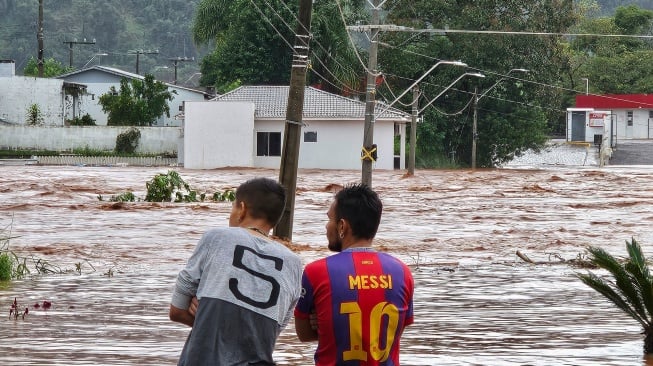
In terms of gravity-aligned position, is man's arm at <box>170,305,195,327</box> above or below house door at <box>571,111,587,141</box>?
below

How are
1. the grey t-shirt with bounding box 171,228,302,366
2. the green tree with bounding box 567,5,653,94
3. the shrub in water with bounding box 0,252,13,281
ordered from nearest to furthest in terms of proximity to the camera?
the grey t-shirt with bounding box 171,228,302,366 < the shrub in water with bounding box 0,252,13,281 < the green tree with bounding box 567,5,653,94

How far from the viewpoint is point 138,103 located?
79125mm

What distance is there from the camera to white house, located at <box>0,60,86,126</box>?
79688mm

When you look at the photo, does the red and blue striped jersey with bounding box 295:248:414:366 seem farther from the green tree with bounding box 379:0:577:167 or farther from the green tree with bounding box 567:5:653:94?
the green tree with bounding box 567:5:653:94

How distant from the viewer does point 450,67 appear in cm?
7750

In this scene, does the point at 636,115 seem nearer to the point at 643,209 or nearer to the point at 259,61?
the point at 259,61

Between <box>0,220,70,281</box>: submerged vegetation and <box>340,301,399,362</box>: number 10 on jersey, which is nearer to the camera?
<box>340,301,399,362</box>: number 10 on jersey

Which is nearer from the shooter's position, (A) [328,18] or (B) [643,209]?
(B) [643,209]

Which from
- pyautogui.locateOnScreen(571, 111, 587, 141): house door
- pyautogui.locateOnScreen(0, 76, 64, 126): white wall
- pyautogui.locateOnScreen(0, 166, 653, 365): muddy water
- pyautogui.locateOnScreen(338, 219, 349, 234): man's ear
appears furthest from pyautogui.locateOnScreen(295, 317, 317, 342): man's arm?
pyautogui.locateOnScreen(571, 111, 587, 141): house door

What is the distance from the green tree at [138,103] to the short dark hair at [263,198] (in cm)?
7407

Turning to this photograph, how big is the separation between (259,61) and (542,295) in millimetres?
68426

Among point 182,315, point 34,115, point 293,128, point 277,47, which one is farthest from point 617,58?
point 182,315

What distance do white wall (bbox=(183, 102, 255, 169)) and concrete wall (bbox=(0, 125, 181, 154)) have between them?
7.02 metres

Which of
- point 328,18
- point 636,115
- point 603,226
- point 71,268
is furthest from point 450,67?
point 71,268
